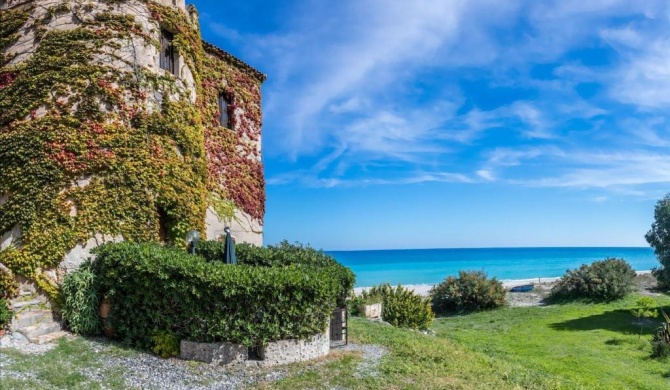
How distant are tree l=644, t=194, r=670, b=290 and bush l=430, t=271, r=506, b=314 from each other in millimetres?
7448

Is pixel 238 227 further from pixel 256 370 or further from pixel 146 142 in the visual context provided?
pixel 256 370

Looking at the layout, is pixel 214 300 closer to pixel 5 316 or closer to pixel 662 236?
pixel 5 316

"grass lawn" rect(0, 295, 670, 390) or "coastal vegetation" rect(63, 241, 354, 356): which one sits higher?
"coastal vegetation" rect(63, 241, 354, 356)

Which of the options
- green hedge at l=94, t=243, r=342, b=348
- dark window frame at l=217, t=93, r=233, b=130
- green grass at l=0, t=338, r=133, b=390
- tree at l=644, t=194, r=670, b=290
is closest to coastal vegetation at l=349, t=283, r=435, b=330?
green hedge at l=94, t=243, r=342, b=348

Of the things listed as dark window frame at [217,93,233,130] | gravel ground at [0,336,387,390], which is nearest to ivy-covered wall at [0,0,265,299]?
gravel ground at [0,336,387,390]

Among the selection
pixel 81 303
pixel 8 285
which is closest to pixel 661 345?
pixel 81 303

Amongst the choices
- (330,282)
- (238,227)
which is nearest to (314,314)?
(330,282)

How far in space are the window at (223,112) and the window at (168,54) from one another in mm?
3700

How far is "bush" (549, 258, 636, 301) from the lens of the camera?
23734 mm

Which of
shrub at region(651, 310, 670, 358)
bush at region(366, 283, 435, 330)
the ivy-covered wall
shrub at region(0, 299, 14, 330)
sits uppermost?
the ivy-covered wall

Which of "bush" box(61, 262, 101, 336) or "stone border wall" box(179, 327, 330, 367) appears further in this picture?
"bush" box(61, 262, 101, 336)

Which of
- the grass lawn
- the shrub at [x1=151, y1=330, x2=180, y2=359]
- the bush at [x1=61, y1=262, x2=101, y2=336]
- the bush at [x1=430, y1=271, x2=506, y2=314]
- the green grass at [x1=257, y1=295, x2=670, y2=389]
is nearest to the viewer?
the grass lawn

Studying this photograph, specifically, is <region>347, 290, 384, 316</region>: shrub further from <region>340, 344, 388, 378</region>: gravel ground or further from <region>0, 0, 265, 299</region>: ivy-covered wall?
<region>0, 0, 265, 299</region>: ivy-covered wall

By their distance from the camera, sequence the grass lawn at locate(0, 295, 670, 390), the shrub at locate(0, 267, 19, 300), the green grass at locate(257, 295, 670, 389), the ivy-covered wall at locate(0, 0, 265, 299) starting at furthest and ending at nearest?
the ivy-covered wall at locate(0, 0, 265, 299)
the shrub at locate(0, 267, 19, 300)
the green grass at locate(257, 295, 670, 389)
the grass lawn at locate(0, 295, 670, 390)
